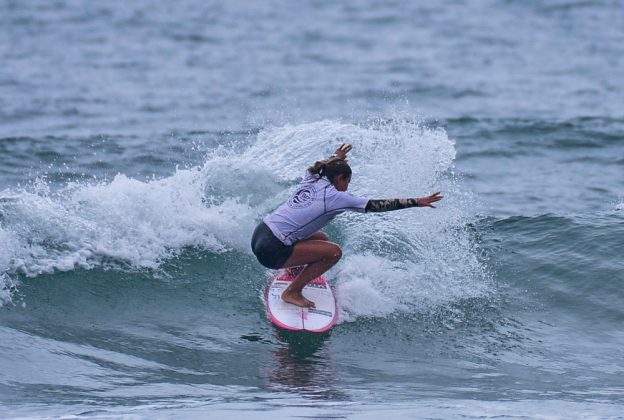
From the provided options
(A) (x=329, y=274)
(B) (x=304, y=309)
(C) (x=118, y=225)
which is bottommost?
(B) (x=304, y=309)

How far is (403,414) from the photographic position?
8.15 metres

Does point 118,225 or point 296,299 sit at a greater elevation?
point 118,225

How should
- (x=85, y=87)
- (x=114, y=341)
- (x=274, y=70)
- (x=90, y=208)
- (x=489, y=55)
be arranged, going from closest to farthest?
(x=114, y=341) < (x=90, y=208) < (x=85, y=87) < (x=274, y=70) < (x=489, y=55)

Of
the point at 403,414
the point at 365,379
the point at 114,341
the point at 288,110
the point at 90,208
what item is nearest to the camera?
the point at 403,414

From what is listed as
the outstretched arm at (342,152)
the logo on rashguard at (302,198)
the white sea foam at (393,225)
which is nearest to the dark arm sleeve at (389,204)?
the logo on rashguard at (302,198)

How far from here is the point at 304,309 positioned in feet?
34.6

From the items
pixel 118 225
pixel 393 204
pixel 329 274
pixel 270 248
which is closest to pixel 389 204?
pixel 393 204

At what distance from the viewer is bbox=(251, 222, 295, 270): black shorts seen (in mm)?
10125

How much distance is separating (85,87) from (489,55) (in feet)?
41.4

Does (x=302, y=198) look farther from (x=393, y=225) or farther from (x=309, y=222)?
(x=393, y=225)

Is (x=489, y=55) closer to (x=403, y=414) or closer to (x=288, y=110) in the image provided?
(x=288, y=110)

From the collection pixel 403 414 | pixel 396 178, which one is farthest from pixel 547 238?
pixel 403 414

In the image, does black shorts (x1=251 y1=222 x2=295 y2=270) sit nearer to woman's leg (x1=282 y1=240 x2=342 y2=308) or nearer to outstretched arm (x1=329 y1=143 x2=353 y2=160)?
woman's leg (x1=282 y1=240 x2=342 y2=308)

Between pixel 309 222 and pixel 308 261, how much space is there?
0.49m
